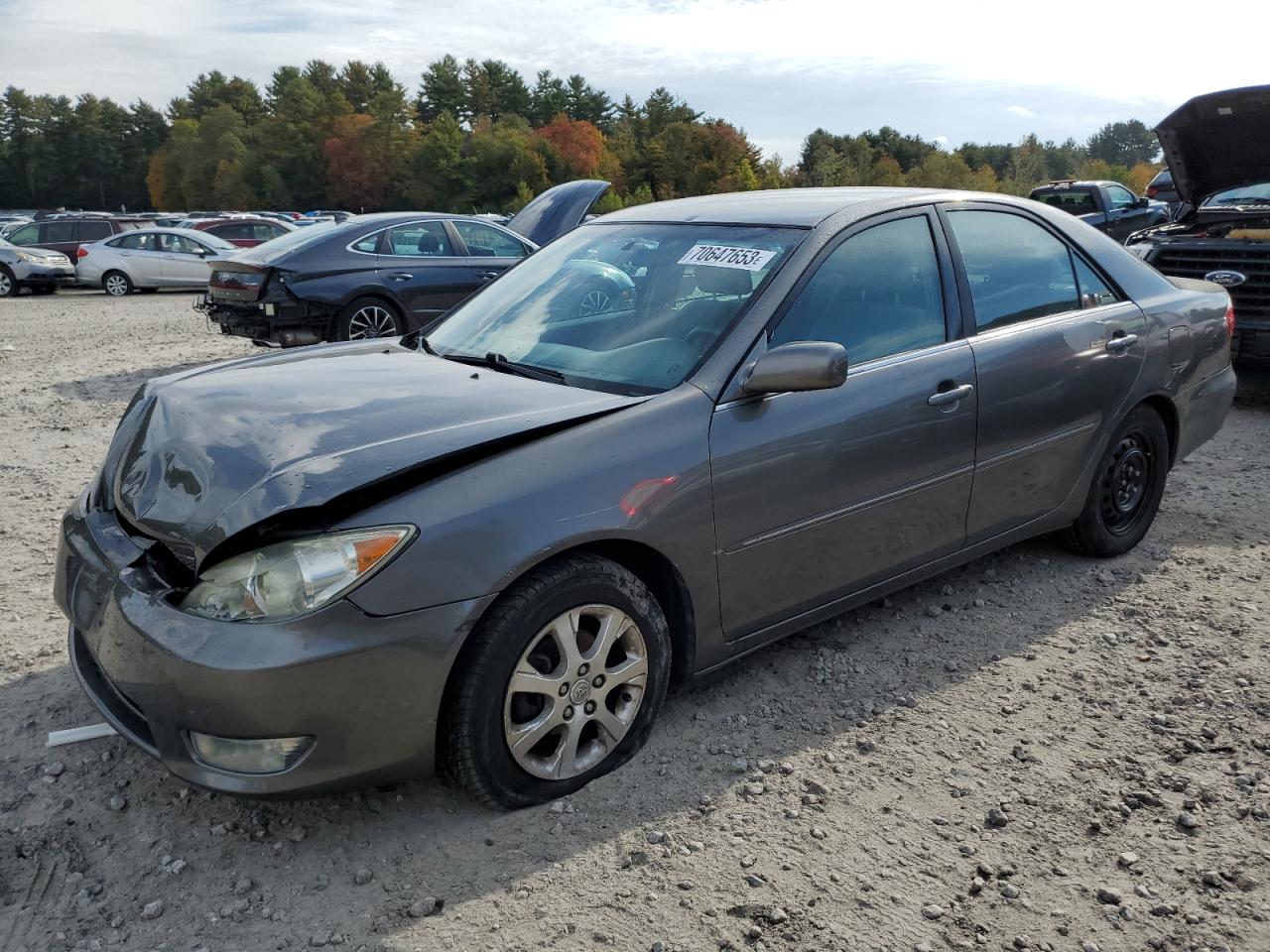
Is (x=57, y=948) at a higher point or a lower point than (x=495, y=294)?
lower

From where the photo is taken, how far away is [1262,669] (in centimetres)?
367

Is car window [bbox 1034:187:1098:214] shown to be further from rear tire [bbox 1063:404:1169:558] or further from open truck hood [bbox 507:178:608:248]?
rear tire [bbox 1063:404:1169:558]

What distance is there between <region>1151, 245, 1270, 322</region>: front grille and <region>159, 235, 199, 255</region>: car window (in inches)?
712

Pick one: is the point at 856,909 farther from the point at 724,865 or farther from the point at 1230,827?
the point at 1230,827

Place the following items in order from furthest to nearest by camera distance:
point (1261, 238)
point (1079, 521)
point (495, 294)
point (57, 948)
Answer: point (1261, 238)
point (1079, 521)
point (495, 294)
point (57, 948)

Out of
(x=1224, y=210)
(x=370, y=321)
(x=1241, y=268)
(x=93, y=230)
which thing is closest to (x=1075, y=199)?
(x=1224, y=210)

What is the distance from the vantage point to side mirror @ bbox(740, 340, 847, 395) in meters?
3.01

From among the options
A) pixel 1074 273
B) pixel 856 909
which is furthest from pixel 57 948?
pixel 1074 273

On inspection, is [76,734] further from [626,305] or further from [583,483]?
[626,305]

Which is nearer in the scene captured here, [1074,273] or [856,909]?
[856,909]

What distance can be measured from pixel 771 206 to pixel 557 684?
6.39 feet

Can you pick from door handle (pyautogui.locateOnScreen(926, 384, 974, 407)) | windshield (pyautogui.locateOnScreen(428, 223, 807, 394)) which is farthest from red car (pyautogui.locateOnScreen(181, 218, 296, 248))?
door handle (pyautogui.locateOnScreen(926, 384, 974, 407))

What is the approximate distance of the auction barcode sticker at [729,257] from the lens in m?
3.43

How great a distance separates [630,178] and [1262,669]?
73.7 metres
